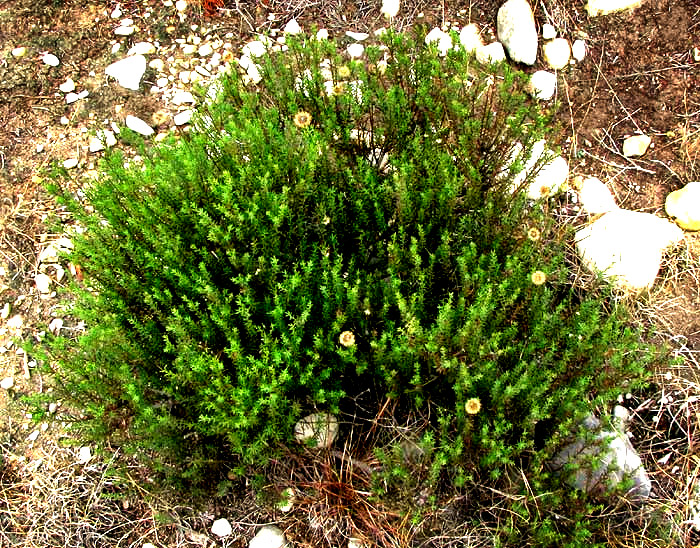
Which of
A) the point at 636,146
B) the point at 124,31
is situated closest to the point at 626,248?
the point at 636,146

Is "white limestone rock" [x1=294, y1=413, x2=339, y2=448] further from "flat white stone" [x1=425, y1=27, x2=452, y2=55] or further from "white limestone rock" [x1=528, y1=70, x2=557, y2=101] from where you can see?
"flat white stone" [x1=425, y1=27, x2=452, y2=55]

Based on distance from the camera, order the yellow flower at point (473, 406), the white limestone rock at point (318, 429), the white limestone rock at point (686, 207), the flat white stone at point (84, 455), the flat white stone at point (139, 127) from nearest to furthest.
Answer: the yellow flower at point (473, 406) < the white limestone rock at point (318, 429) < the flat white stone at point (84, 455) < the white limestone rock at point (686, 207) < the flat white stone at point (139, 127)

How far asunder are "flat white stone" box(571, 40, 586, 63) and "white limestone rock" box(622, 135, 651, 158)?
1.88 ft

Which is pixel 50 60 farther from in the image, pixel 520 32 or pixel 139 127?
pixel 520 32

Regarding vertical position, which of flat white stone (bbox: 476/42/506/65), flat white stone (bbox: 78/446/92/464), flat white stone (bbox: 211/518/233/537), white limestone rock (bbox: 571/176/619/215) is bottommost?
flat white stone (bbox: 211/518/233/537)

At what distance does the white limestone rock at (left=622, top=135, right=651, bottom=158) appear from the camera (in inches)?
135

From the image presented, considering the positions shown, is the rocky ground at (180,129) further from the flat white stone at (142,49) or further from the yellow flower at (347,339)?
the yellow flower at (347,339)

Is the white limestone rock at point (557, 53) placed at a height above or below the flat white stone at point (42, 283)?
above

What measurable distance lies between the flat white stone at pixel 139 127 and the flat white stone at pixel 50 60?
653mm

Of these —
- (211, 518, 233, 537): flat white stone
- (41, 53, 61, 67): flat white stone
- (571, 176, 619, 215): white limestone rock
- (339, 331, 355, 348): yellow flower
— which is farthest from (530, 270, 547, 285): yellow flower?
(41, 53, 61, 67): flat white stone

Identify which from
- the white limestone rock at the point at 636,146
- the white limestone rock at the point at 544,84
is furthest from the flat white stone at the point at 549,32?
the white limestone rock at the point at 636,146

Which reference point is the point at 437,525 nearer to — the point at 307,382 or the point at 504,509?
the point at 504,509

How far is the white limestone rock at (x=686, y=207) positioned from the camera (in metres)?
3.18

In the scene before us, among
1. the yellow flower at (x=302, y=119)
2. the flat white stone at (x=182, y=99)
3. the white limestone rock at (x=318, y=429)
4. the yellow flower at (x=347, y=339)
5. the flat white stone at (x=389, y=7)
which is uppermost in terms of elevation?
the flat white stone at (x=389, y=7)
